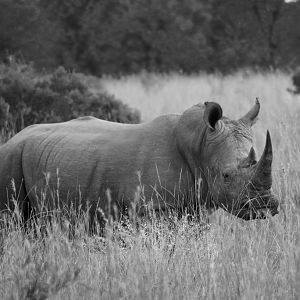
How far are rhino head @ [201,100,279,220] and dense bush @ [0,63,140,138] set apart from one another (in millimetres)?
4494

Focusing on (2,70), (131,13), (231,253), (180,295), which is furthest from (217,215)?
(131,13)

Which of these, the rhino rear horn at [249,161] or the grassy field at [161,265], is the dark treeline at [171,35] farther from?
the grassy field at [161,265]

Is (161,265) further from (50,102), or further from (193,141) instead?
(50,102)

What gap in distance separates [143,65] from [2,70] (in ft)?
41.2

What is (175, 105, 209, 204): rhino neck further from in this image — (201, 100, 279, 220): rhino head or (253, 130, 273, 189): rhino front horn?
(253, 130, 273, 189): rhino front horn

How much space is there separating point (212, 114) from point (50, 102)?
4.98 meters

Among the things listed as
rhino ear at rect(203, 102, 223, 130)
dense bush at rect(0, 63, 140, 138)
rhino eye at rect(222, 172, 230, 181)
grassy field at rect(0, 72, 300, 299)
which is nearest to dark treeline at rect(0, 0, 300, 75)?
dense bush at rect(0, 63, 140, 138)

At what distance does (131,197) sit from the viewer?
14.9ft

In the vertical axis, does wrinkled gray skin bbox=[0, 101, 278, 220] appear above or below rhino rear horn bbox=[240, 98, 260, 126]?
below

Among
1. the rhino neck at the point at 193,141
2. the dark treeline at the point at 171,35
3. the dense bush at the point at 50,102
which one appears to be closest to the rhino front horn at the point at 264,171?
the rhino neck at the point at 193,141

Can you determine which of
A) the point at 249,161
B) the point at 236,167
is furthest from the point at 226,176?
the point at 249,161

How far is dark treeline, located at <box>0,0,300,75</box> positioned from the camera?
20.1 metres

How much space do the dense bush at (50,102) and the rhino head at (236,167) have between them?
4494 mm

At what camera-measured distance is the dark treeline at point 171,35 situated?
790 inches
